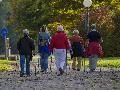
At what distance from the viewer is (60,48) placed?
2355cm

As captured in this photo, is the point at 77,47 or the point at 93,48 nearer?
the point at 93,48

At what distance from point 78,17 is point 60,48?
3018cm

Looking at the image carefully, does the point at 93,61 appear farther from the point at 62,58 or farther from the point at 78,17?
the point at 78,17

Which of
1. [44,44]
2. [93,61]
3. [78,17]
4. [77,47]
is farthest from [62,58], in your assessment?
[78,17]

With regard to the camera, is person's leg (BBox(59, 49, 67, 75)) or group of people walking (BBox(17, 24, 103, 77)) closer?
person's leg (BBox(59, 49, 67, 75))

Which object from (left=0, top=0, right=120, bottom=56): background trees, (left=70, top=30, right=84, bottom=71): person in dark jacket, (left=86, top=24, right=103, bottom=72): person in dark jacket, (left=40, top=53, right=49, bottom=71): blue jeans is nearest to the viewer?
(left=86, top=24, right=103, bottom=72): person in dark jacket

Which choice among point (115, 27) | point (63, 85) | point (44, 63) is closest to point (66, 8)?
point (115, 27)

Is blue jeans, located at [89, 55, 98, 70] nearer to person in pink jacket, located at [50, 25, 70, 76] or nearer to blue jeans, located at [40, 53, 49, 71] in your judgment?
blue jeans, located at [40, 53, 49, 71]

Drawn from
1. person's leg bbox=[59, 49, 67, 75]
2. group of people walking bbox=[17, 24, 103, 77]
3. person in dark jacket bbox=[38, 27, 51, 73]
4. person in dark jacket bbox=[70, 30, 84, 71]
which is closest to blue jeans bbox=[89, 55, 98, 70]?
group of people walking bbox=[17, 24, 103, 77]

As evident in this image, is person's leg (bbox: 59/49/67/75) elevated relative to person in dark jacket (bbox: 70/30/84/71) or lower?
lower

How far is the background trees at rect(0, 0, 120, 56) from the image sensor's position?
155 ft

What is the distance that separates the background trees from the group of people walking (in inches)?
768

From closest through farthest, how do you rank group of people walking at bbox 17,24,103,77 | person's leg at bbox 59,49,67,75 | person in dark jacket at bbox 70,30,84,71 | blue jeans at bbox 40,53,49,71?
1. person's leg at bbox 59,49,67,75
2. group of people walking at bbox 17,24,103,77
3. blue jeans at bbox 40,53,49,71
4. person in dark jacket at bbox 70,30,84,71

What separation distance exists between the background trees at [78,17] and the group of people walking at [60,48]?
1950 centimetres
